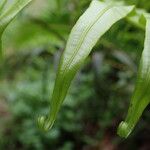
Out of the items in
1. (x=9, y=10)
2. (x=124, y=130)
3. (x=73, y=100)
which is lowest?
(x=73, y=100)

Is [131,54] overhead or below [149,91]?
below

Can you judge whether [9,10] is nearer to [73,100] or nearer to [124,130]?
[124,130]

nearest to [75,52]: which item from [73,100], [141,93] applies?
[141,93]

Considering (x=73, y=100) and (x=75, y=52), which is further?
(x=73, y=100)

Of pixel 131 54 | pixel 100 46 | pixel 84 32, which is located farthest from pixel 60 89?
pixel 131 54

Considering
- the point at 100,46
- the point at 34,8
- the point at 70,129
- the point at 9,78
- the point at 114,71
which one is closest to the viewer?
the point at 100,46

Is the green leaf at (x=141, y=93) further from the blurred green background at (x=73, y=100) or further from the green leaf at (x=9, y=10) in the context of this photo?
the blurred green background at (x=73, y=100)

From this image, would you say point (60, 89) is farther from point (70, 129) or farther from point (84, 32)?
point (70, 129)

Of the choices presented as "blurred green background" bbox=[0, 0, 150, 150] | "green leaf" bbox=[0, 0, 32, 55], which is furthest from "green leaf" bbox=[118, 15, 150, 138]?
"blurred green background" bbox=[0, 0, 150, 150]
